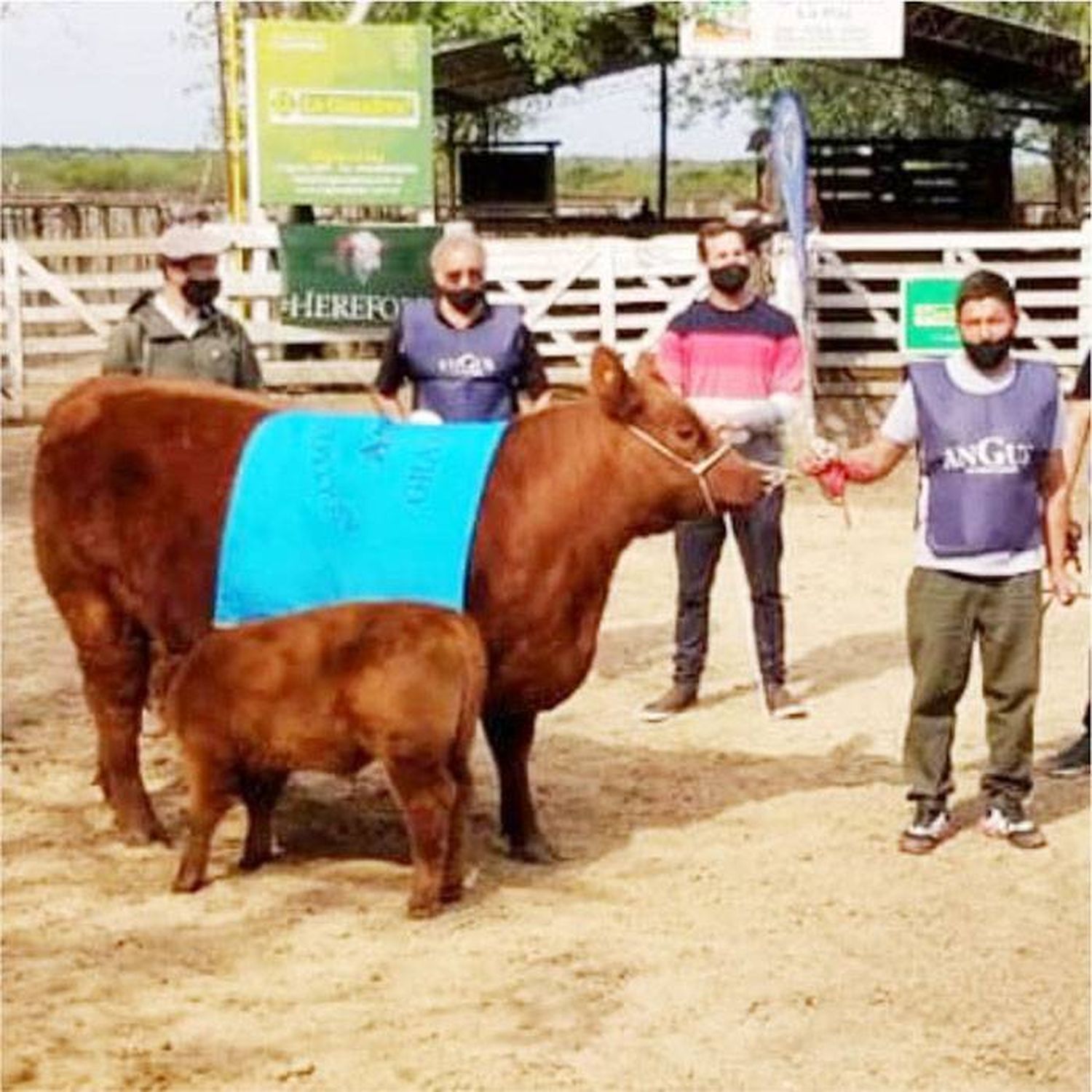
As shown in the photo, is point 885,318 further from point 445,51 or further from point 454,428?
point 454,428

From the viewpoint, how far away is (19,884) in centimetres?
626

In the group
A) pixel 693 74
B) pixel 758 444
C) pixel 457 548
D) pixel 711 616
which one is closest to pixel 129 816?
pixel 457 548

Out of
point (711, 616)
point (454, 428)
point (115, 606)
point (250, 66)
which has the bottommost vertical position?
point (711, 616)

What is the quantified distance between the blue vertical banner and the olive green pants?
30.7 feet

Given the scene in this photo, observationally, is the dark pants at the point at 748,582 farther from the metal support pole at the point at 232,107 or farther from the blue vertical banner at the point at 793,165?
the metal support pole at the point at 232,107

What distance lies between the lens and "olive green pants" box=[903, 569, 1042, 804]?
6.53 meters

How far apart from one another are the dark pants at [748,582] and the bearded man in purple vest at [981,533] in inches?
69.3

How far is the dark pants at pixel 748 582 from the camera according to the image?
843 cm

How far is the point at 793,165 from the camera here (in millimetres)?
15625

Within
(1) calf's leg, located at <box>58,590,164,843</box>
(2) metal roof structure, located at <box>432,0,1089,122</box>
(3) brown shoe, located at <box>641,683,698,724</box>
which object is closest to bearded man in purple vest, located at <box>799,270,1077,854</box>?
(3) brown shoe, located at <box>641,683,698,724</box>

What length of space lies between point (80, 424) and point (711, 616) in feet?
15.1

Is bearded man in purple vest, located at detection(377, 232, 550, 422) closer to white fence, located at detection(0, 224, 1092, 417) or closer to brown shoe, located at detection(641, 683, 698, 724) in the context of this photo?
brown shoe, located at detection(641, 683, 698, 724)

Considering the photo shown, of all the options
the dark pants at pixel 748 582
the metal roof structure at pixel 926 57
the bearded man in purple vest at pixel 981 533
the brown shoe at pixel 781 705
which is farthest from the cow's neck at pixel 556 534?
the metal roof structure at pixel 926 57

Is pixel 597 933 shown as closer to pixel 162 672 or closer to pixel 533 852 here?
pixel 533 852
